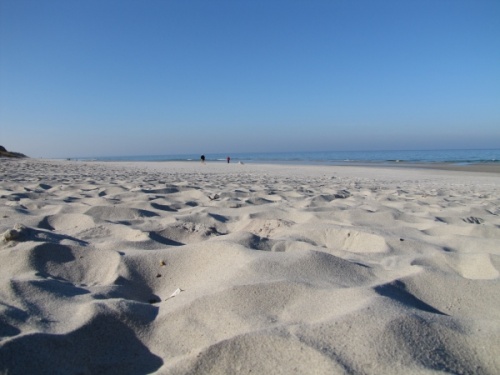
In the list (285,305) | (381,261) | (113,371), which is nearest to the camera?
(113,371)

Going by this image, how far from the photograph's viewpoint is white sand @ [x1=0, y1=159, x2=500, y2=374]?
3.36 ft

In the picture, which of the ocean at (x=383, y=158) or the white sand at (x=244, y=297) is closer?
the white sand at (x=244, y=297)

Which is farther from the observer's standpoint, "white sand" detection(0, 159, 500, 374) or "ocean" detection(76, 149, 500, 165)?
"ocean" detection(76, 149, 500, 165)

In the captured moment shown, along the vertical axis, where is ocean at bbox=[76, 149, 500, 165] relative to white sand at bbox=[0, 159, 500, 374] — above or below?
below

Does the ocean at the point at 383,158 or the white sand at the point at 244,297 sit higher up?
the white sand at the point at 244,297

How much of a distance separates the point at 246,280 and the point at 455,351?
0.78 metres

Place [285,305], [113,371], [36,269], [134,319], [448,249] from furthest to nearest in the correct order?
[448,249]
[36,269]
[285,305]
[134,319]
[113,371]

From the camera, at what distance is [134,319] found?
4.10 feet

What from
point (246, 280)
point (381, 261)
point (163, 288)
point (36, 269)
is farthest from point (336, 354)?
point (36, 269)

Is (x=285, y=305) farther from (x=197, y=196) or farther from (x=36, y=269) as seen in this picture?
(x=197, y=196)

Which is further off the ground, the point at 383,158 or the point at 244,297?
the point at 244,297

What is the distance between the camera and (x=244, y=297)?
1.39 meters

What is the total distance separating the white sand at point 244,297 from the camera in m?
1.03

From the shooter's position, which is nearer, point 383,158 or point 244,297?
point 244,297
